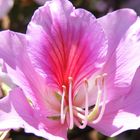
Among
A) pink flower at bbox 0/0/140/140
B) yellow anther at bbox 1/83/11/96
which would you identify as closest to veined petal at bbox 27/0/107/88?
pink flower at bbox 0/0/140/140

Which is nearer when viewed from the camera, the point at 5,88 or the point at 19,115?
the point at 19,115

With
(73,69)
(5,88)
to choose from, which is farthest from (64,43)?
(5,88)

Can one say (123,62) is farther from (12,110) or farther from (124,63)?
(12,110)

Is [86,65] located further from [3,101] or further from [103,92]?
[3,101]

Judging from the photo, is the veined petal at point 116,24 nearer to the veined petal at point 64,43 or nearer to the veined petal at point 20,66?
the veined petal at point 64,43

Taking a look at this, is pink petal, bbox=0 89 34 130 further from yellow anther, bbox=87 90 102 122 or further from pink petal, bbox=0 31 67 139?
yellow anther, bbox=87 90 102 122

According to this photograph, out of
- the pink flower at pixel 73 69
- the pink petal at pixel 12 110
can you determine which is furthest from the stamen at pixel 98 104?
the pink petal at pixel 12 110

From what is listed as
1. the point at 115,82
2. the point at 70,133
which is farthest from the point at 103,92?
the point at 70,133
